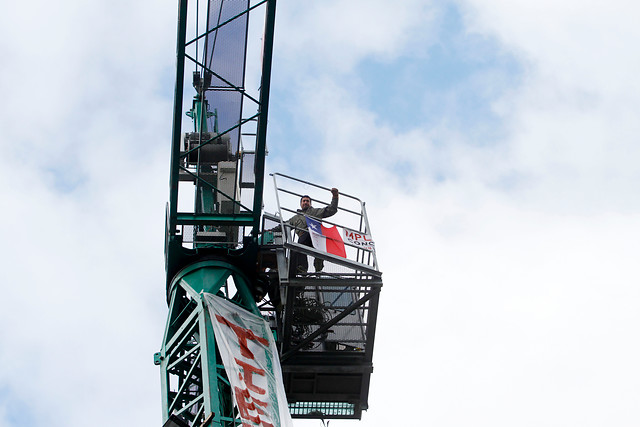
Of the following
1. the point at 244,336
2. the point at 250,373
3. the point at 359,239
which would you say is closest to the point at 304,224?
the point at 359,239

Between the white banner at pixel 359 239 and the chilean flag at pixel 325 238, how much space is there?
28cm

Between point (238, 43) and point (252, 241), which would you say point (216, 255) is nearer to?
point (252, 241)

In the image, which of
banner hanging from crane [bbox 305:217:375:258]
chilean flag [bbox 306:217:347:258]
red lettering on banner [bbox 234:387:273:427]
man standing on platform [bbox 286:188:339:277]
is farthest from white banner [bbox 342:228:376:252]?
red lettering on banner [bbox 234:387:273:427]

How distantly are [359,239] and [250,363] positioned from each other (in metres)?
4.70

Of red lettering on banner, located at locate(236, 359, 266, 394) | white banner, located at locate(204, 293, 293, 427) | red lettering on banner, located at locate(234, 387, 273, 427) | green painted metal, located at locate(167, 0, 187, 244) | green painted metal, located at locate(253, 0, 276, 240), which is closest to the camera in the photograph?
red lettering on banner, located at locate(234, 387, 273, 427)

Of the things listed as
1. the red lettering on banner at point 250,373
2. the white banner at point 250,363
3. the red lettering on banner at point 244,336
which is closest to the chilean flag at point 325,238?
the white banner at point 250,363

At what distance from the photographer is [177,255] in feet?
79.7

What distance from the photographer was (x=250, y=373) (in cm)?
2105

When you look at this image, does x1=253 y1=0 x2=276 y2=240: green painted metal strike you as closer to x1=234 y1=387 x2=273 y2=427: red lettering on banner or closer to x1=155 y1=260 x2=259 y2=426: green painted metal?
x1=155 y1=260 x2=259 y2=426: green painted metal

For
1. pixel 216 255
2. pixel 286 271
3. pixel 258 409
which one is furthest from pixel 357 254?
pixel 258 409

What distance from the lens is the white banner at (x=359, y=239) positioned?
24.3 meters

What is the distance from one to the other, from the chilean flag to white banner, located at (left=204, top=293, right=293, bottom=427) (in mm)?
2215

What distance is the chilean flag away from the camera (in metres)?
23.8

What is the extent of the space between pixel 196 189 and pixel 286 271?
2.85m
